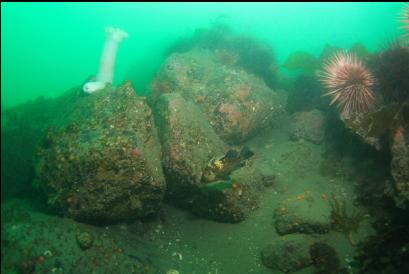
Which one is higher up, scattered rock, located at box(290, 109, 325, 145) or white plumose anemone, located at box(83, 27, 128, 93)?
white plumose anemone, located at box(83, 27, 128, 93)

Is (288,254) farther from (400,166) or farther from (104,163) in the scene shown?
(104,163)

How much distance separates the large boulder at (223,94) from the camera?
354 inches

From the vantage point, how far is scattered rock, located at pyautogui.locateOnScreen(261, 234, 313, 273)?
5.97m

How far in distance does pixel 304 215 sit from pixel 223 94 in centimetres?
431

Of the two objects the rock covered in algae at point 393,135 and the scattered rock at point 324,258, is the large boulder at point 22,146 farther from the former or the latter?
the rock covered in algae at point 393,135

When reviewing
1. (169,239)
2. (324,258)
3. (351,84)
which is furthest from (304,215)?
(351,84)

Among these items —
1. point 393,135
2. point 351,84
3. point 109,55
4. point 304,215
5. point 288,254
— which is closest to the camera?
point 288,254

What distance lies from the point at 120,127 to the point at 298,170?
16.0 ft

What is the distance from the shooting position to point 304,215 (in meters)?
6.57

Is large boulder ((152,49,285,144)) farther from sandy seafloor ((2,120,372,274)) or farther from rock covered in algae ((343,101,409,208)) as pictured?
rock covered in algae ((343,101,409,208))

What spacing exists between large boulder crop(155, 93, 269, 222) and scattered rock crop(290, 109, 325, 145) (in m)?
2.41

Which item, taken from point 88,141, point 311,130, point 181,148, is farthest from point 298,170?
point 88,141

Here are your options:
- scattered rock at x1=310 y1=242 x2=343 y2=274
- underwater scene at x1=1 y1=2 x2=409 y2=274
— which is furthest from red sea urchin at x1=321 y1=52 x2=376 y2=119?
scattered rock at x1=310 y1=242 x2=343 y2=274

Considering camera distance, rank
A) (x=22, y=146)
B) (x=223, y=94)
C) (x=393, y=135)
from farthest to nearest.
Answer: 1. (x=22, y=146)
2. (x=223, y=94)
3. (x=393, y=135)
